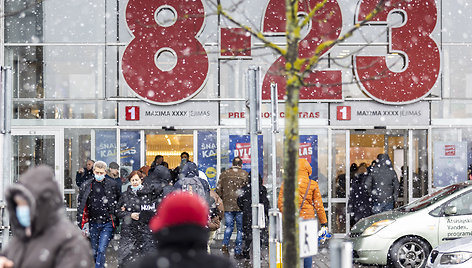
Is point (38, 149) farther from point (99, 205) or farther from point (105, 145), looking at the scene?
point (99, 205)

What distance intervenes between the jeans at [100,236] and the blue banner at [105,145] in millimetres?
5816

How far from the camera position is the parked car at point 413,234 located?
38.1 ft

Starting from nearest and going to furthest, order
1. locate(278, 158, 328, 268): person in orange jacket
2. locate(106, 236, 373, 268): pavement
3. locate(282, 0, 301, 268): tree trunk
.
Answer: locate(282, 0, 301, 268): tree trunk < locate(278, 158, 328, 268): person in orange jacket < locate(106, 236, 373, 268): pavement

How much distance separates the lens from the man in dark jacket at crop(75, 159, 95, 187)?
15853mm

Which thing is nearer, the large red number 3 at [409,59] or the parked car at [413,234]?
the parked car at [413,234]

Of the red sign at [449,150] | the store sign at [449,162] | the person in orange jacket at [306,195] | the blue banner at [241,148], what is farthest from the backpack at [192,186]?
the red sign at [449,150]

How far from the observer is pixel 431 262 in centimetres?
1003

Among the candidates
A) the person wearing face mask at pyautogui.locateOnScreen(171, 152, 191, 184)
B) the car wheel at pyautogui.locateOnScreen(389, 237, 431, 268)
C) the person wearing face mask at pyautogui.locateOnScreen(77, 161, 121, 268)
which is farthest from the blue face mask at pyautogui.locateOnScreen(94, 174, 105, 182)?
the person wearing face mask at pyautogui.locateOnScreen(171, 152, 191, 184)

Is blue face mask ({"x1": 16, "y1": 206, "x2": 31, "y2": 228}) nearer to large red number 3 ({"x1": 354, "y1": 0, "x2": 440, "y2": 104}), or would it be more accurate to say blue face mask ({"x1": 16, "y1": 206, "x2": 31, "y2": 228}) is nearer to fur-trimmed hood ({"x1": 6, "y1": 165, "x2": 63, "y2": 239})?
fur-trimmed hood ({"x1": 6, "y1": 165, "x2": 63, "y2": 239})

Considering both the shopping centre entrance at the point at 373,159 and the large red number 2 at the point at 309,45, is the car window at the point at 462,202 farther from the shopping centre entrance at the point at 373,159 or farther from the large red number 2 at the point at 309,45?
the large red number 2 at the point at 309,45

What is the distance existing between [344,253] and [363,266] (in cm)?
797

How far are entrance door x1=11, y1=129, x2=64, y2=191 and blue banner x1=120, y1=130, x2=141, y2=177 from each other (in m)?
1.32

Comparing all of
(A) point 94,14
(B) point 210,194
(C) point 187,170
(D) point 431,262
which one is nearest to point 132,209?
(C) point 187,170

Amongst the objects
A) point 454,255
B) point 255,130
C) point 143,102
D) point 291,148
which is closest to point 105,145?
point 143,102
